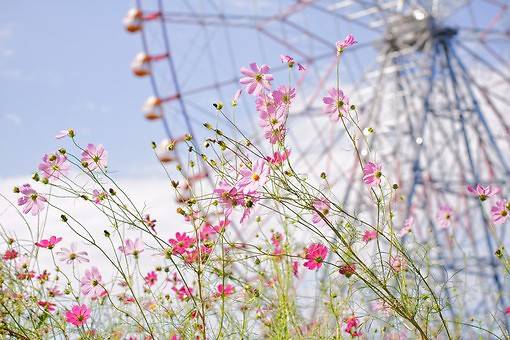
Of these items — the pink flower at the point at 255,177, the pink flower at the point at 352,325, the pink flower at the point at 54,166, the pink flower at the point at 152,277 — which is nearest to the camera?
the pink flower at the point at 255,177

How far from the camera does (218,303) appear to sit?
Result: 2.09 meters

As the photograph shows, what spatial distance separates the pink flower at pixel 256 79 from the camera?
1603mm

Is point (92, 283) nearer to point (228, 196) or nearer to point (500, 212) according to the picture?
point (228, 196)

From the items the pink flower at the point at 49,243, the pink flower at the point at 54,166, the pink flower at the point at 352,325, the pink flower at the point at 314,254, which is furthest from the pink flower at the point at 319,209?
the pink flower at the point at 49,243

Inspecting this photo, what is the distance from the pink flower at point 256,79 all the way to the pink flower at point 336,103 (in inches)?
5.2

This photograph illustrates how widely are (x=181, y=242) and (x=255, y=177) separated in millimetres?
408

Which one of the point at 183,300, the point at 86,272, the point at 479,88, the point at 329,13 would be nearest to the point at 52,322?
the point at 86,272

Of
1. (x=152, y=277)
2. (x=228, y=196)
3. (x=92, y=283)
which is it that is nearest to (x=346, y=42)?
(x=228, y=196)

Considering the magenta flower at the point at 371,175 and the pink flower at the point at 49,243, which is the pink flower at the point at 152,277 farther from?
the magenta flower at the point at 371,175

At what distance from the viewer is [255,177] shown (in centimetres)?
145

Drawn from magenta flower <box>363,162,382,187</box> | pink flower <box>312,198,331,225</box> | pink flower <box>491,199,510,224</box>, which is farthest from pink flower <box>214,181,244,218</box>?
pink flower <box>491,199,510,224</box>

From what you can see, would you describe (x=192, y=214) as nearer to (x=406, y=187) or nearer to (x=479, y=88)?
(x=406, y=187)

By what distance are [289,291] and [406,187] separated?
516cm

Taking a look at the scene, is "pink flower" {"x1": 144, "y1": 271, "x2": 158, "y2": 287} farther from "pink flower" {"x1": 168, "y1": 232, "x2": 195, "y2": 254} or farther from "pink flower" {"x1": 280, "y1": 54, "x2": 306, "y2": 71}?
"pink flower" {"x1": 280, "y1": 54, "x2": 306, "y2": 71}
